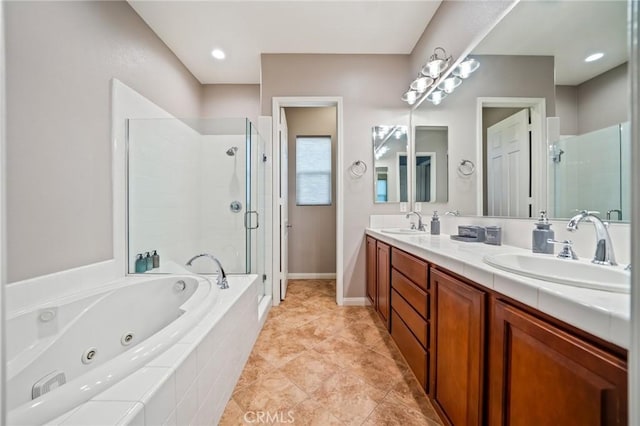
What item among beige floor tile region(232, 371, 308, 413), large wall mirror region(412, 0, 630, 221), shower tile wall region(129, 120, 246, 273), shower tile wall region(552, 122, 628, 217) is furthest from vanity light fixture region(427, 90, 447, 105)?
beige floor tile region(232, 371, 308, 413)

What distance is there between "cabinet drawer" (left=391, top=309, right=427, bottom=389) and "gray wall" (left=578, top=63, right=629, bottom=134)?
1221 millimetres

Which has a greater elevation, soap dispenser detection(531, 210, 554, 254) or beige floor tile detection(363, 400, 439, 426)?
soap dispenser detection(531, 210, 554, 254)

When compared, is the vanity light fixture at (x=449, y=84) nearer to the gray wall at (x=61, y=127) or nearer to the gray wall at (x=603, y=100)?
the gray wall at (x=603, y=100)

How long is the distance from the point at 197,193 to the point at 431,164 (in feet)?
7.79

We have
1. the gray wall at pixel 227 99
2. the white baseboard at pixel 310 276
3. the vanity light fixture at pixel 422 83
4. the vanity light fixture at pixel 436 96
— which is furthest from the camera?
the white baseboard at pixel 310 276

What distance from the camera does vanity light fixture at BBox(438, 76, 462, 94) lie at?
6.01ft

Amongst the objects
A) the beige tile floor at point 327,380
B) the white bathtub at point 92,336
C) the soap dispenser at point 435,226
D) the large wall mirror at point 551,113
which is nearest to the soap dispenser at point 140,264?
the white bathtub at point 92,336

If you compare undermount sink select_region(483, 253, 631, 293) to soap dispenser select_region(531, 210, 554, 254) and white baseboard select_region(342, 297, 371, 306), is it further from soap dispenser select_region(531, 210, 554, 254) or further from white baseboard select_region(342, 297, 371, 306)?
white baseboard select_region(342, 297, 371, 306)

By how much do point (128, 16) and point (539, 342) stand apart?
308 cm

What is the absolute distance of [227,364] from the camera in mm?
1254

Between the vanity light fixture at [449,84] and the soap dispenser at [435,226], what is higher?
the vanity light fixture at [449,84]

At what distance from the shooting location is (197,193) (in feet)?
8.30

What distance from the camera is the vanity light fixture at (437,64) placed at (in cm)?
194

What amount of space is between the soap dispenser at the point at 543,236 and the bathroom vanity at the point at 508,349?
0.63ft
